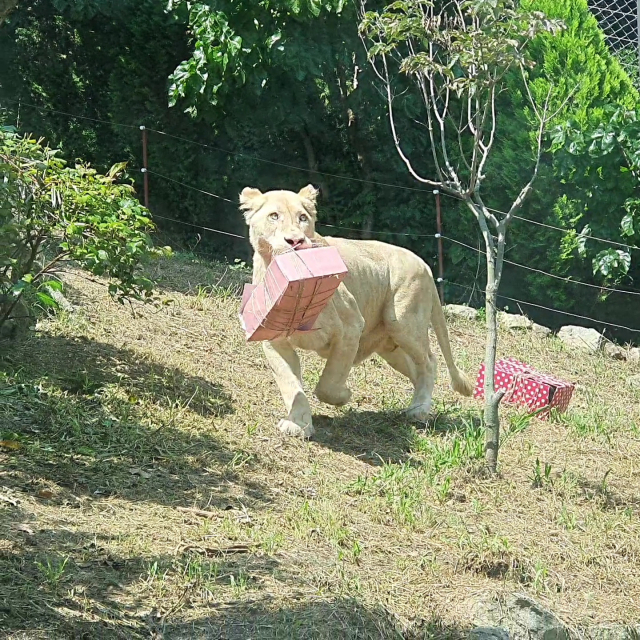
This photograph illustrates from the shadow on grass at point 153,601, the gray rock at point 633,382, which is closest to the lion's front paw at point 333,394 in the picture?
the shadow on grass at point 153,601

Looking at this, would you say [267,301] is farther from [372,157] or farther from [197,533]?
[372,157]

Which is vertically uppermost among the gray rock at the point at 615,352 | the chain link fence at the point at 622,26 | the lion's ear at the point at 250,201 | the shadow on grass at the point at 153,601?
the chain link fence at the point at 622,26

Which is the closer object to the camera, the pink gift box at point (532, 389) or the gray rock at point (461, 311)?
the pink gift box at point (532, 389)

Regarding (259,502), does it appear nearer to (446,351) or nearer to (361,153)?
(446,351)

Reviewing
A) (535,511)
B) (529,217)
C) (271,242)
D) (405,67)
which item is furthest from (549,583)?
(529,217)

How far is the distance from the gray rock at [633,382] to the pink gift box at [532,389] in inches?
60.7

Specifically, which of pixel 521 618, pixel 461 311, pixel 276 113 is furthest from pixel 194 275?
pixel 521 618

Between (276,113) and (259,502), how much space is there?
22.8 feet

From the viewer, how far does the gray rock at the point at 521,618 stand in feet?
16.2

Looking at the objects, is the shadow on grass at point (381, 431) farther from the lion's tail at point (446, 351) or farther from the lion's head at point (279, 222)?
the lion's head at point (279, 222)

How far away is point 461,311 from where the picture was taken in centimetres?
1159

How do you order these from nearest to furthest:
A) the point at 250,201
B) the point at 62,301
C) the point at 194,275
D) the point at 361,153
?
the point at 250,201
the point at 62,301
the point at 194,275
the point at 361,153

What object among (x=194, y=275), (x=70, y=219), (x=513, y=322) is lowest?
(x=513, y=322)

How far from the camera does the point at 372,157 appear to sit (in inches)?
517
